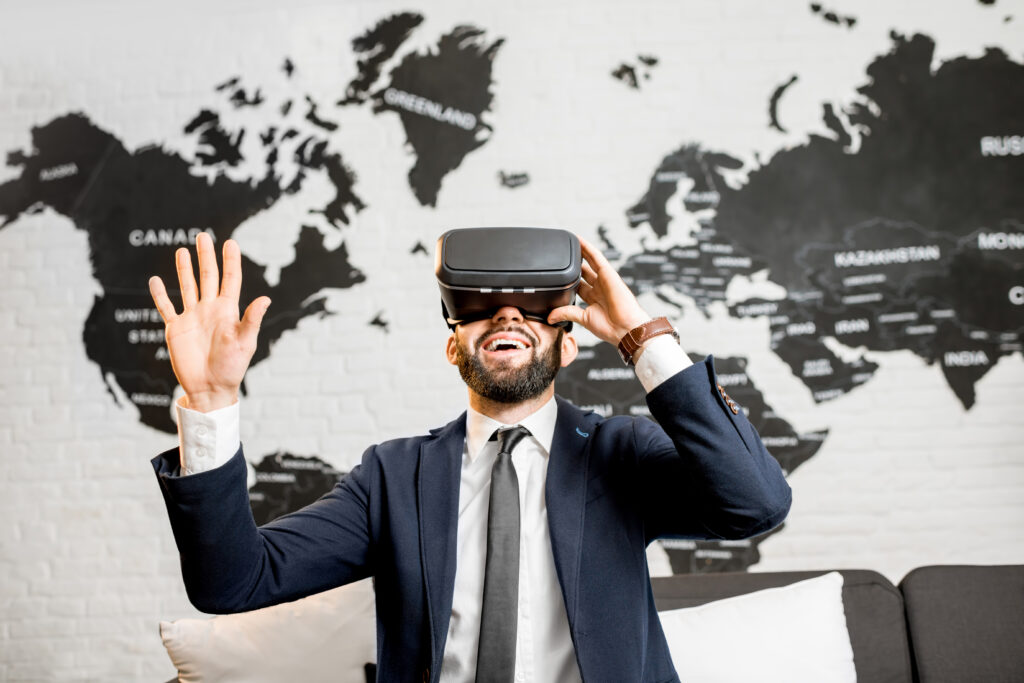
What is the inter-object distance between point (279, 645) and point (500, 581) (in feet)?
2.52

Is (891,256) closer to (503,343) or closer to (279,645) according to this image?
(503,343)

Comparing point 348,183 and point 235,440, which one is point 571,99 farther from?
point 235,440

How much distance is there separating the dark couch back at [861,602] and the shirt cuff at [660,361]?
96cm

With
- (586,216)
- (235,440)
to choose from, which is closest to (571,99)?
(586,216)

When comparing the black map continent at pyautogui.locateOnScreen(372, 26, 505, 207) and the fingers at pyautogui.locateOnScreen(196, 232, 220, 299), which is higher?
the black map continent at pyautogui.locateOnScreen(372, 26, 505, 207)

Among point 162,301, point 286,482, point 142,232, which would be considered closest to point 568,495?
point 162,301

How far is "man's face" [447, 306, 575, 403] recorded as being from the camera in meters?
1.41

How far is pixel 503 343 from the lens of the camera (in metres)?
1.41

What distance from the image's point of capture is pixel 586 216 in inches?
111

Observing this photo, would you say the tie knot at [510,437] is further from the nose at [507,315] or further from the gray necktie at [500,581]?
the nose at [507,315]

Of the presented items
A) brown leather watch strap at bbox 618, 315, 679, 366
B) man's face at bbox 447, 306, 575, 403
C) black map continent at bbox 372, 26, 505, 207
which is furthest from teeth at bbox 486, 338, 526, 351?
black map continent at bbox 372, 26, 505, 207

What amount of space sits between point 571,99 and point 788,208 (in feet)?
2.98

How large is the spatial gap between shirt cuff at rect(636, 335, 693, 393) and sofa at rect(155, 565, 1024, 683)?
2.73ft

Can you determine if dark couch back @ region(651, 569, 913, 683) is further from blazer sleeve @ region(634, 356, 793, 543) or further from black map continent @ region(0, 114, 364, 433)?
black map continent @ region(0, 114, 364, 433)
